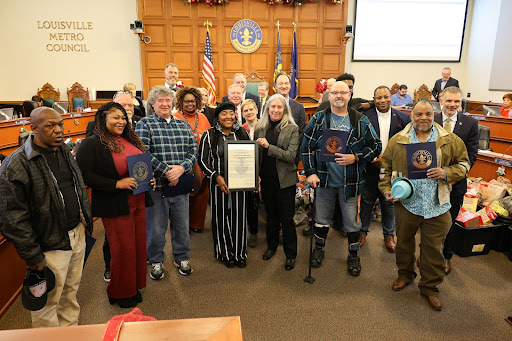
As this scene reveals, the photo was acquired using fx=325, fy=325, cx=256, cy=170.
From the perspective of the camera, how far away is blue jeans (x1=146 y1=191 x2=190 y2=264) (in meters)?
2.80

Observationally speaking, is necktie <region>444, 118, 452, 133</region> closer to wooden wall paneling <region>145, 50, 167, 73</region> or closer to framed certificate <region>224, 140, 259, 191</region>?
framed certificate <region>224, 140, 259, 191</region>

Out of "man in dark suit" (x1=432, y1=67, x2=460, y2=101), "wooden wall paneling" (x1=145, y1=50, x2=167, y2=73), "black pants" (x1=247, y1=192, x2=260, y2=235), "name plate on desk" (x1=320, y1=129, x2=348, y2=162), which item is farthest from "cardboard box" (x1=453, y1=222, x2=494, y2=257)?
"wooden wall paneling" (x1=145, y1=50, x2=167, y2=73)

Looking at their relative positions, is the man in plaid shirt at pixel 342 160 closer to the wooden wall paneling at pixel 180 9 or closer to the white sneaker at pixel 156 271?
the white sneaker at pixel 156 271

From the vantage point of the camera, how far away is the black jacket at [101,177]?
2213 millimetres

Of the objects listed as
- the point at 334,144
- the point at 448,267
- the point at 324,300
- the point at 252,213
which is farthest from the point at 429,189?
the point at 252,213

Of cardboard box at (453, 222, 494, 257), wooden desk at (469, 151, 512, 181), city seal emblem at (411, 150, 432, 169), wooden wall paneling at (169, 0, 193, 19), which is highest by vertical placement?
wooden wall paneling at (169, 0, 193, 19)

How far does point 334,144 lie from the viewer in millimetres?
2650

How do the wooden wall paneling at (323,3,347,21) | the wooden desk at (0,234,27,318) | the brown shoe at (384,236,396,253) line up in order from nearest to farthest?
1. the wooden desk at (0,234,27,318)
2. the brown shoe at (384,236,396,253)
3. the wooden wall paneling at (323,3,347,21)

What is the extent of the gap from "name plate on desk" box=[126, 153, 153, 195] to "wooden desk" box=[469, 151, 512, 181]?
3866mm

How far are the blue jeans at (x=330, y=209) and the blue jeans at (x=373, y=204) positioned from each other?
1.52ft

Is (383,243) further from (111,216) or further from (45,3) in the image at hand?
(45,3)

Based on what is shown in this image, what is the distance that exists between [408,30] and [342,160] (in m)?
8.05

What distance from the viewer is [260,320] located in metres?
2.38

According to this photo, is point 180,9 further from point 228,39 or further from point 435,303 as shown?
point 435,303
